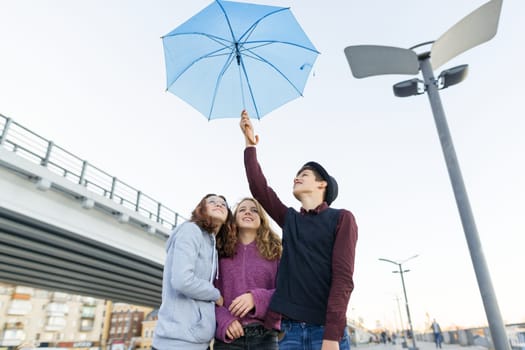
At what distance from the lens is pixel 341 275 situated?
7.30 ft

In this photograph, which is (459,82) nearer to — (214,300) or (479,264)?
(479,264)

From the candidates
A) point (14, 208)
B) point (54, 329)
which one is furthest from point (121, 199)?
point (54, 329)

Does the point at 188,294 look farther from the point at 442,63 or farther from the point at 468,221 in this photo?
the point at 442,63

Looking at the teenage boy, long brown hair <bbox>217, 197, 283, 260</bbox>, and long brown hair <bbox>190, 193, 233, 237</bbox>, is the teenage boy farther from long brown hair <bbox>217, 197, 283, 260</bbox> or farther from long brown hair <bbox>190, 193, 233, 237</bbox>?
long brown hair <bbox>190, 193, 233, 237</bbox>

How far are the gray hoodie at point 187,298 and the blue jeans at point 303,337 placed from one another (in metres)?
0.63

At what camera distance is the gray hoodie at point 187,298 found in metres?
2.55

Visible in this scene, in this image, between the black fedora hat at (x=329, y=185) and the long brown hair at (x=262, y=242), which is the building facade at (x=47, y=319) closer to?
the long brown hair at (x=262, y=242)

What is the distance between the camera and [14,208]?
12.9 metres

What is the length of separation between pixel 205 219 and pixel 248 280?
2.07ft

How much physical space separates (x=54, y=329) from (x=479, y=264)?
89.9 m

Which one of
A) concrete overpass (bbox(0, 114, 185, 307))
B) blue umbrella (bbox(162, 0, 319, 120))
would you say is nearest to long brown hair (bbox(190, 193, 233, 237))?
blue umbrella (bbox(162, 0, 319, 120))

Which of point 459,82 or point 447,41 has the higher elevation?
point 447,41

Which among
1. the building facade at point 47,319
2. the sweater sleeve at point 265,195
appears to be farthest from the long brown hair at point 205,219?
the building facade at point 47,319

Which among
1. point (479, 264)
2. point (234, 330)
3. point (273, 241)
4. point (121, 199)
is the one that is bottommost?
point (234, 330)
